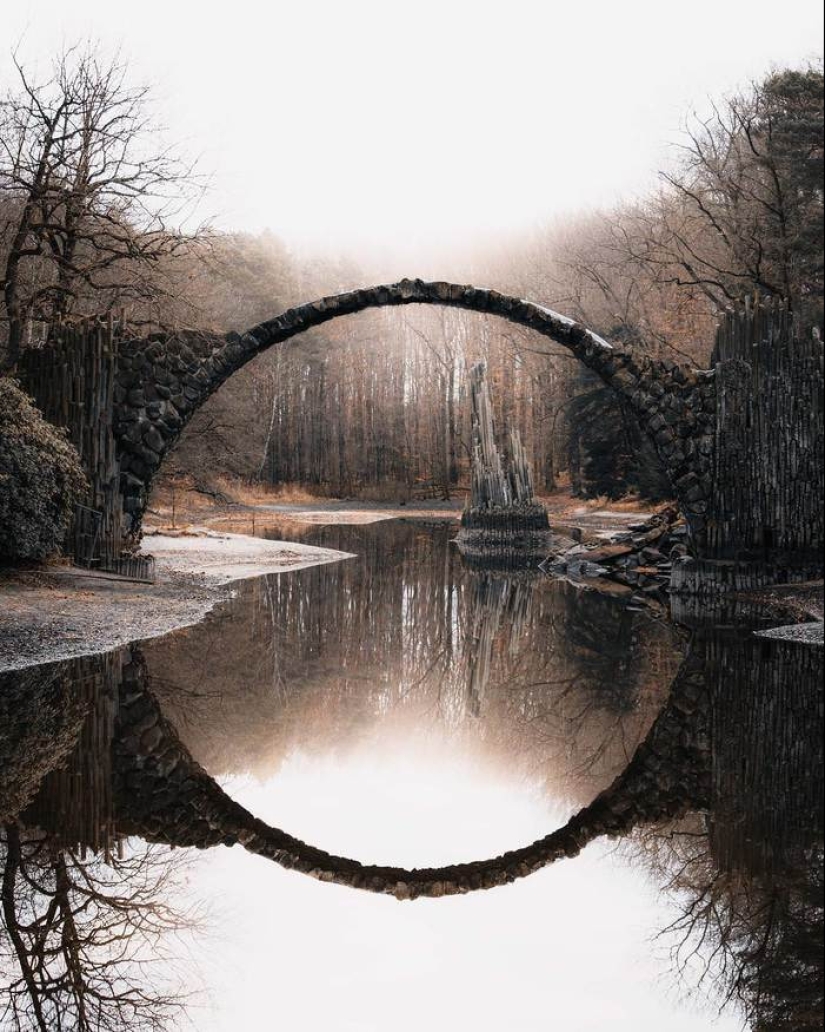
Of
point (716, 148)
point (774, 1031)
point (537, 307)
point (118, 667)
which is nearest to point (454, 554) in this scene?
point (537, 307)

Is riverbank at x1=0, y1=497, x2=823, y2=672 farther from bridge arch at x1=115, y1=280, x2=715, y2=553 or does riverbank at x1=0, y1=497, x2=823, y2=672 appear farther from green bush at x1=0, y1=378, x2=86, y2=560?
bridge arch at x1=115, y1=280, x2=715, y2=553

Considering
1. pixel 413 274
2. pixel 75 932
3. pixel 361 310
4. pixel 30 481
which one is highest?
pixel 413 274

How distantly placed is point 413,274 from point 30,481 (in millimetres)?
43934

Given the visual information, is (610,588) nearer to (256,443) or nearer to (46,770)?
(46,770)

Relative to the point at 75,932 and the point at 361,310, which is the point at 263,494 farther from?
the point at 75,932

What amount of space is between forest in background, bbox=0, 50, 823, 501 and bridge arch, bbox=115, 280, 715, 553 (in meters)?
0.68

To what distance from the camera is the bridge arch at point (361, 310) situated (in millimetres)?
13039

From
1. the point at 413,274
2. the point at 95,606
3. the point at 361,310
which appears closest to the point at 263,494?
the point at 413,274

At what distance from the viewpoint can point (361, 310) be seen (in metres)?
13.4

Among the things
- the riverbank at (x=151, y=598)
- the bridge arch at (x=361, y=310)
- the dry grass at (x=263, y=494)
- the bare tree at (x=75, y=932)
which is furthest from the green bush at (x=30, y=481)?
the dry grass at (x=263, y=494)

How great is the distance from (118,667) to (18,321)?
8695 mm

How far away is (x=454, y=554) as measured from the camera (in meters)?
21.6

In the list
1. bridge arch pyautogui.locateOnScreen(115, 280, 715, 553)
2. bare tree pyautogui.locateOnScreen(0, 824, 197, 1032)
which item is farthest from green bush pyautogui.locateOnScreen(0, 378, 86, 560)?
bare tree pyautogui.locateOnScreen(0, 824, 197, 1032)

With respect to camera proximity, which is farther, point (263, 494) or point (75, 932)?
point (263, 494)
